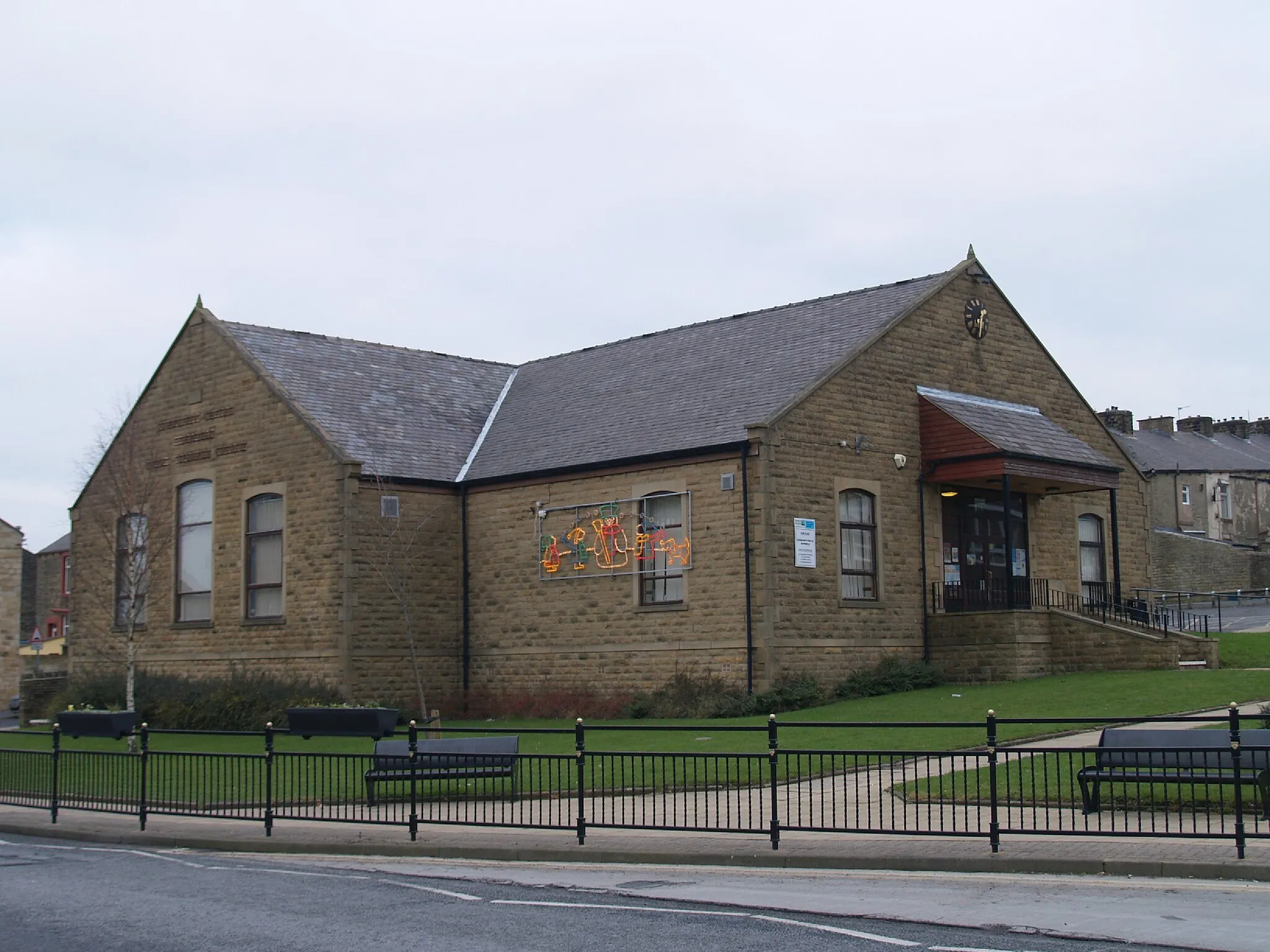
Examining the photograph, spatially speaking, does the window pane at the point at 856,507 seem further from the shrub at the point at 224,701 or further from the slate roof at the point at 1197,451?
the slate roof at the point at 1197,451

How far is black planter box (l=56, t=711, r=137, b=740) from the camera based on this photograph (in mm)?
Result: 27484

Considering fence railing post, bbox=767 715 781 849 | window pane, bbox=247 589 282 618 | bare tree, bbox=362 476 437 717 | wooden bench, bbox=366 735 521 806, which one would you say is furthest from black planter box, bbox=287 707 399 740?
fence railing post, bbox=767 715 781 849

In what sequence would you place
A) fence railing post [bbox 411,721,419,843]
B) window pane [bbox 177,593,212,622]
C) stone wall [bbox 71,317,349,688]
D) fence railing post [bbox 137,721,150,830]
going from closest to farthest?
fence railing post [bbox 411,721,419,843], fence railing post [bbox 137,721,150,830], stone wall [bbox 71,317,349,688], window pane [bbox 177,593,212,622]

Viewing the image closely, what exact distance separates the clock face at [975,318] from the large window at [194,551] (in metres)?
17.9

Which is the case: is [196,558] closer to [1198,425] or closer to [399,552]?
[399,552]

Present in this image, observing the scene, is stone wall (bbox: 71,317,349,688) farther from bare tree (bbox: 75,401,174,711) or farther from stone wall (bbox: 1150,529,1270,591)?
stone wall (bbox: 1150,529,1270,591)

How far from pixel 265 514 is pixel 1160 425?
5592 cm

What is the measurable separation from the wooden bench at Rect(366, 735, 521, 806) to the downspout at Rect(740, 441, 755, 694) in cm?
1010

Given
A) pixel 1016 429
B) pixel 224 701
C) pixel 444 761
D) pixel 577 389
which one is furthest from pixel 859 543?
pixel 444 761

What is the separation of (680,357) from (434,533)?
22.5 feet

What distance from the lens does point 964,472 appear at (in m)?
30.0

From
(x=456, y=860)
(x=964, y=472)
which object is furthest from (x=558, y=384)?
(x=456, y=860)

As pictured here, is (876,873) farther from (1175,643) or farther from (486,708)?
(486,708)

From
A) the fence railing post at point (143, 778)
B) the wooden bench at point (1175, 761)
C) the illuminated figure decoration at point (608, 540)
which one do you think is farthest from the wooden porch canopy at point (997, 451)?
the fence railing post at point (143, 778)
